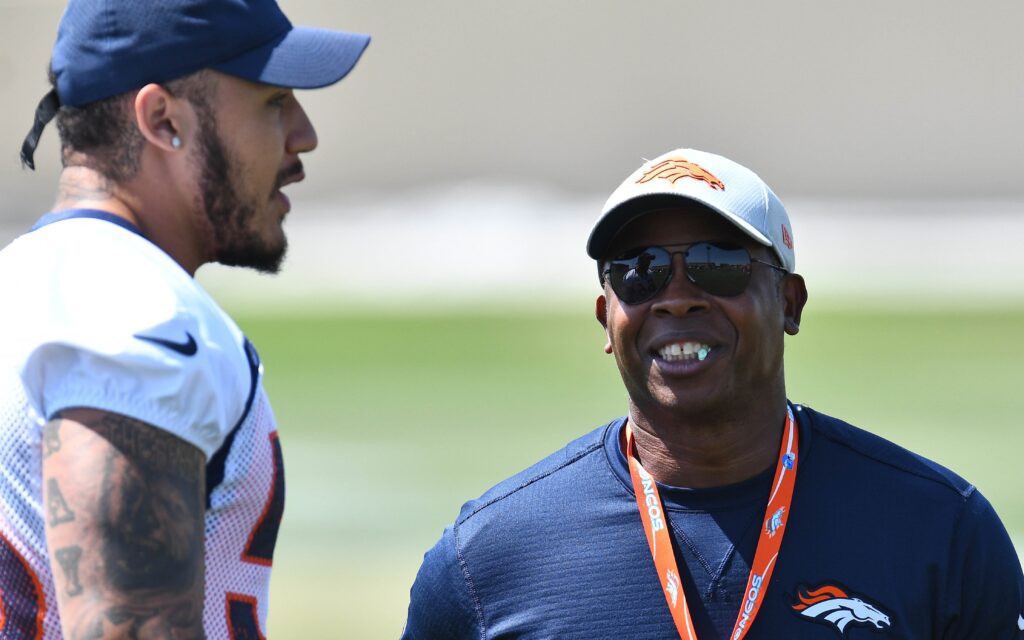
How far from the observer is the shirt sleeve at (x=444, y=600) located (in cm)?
308

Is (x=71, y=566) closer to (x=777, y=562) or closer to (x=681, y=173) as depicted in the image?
(x=777, y=562)

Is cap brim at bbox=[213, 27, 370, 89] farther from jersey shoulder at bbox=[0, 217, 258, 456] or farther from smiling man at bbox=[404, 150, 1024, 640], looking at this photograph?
smiling man at bbox=[404, 150, 1024, 640]

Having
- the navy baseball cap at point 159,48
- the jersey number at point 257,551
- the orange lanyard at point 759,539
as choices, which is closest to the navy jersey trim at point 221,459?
the jersey number at point 257,551

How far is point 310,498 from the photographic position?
9.95 metres

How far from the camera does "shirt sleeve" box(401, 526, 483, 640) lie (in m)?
3.08

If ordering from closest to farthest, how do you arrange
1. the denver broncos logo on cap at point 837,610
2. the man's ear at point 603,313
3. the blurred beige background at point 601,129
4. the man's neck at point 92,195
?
the man's neck at point 92,195 < the denver broncos logo on cap at point 837,610 < the man's ear at point 603,313 < the blurred beige background at point 601,129

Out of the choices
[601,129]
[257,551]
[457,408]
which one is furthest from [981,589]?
[601,129]

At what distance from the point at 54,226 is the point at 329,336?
15292 mm

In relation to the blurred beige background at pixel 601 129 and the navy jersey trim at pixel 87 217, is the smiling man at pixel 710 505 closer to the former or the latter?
the navy jersey trim at pixel 87 217

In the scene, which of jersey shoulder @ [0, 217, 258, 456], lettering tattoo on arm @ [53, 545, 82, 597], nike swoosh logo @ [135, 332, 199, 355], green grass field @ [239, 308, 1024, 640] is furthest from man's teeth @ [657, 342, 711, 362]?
green grass field @ [239, 308, 1024, 640]

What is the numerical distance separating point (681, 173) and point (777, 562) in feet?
2.82

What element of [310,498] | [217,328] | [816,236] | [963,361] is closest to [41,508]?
[217,328]

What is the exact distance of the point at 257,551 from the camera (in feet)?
8.15

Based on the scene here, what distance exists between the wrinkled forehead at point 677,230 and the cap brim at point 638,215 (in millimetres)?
13
